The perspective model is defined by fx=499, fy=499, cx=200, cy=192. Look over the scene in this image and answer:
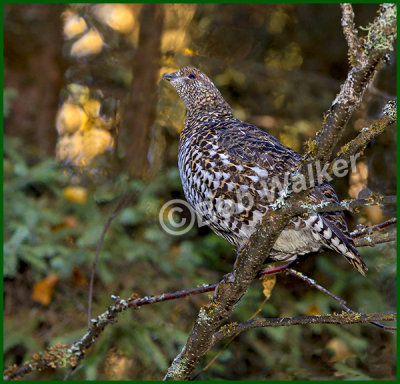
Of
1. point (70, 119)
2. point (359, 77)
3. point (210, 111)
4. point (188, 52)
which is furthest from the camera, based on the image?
point (70, 119)

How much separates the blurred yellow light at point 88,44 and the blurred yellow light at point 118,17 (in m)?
0.24

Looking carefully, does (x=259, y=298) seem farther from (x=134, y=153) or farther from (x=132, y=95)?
(x=132, y=95)

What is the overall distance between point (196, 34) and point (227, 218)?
12.6 feet

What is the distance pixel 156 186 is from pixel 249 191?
2320 millimetres

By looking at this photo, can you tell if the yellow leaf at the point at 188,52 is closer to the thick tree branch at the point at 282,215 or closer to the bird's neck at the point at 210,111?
the bird's neck at the point at 210,111

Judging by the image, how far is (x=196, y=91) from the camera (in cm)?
423

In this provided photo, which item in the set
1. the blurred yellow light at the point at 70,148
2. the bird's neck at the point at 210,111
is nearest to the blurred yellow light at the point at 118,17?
the blurred yellow light at the point at 70,148

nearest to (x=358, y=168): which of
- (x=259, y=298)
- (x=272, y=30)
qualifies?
(x=259, y=298)

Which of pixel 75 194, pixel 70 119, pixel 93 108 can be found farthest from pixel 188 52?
pixel 75 194

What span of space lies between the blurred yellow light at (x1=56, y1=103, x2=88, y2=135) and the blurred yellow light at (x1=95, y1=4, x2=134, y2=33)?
1.21 m

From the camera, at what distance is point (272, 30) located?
6.34m

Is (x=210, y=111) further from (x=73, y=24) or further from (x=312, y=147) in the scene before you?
(x=73, y=24)

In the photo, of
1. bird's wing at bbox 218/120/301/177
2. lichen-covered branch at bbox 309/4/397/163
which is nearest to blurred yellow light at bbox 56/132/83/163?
bird's wing at bbox 218/120/301/177

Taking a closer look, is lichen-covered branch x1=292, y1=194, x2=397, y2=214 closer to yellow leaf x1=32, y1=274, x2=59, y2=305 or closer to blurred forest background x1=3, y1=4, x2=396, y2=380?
blurred forest background x1=3, y1=4, x2=396, y2=380
